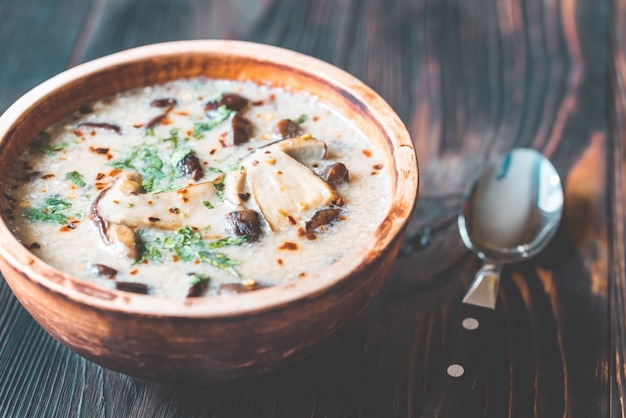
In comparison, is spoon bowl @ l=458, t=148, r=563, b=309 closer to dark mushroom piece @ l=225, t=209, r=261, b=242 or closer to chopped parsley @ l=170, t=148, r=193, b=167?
dark mushroom piece @ l=225, t=209, r=261, b=242

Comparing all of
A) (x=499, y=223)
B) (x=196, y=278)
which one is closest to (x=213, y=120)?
(x=196, y=278)

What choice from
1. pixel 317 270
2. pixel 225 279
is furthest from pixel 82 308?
pixel 317 270

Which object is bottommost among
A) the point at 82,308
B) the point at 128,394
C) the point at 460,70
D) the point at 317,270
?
the point at 460,70

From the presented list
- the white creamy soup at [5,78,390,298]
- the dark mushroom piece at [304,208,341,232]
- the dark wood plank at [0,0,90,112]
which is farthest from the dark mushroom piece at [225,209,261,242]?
the dark wood plank at [0,0,90,112]

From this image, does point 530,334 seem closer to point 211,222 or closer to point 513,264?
point 513,264

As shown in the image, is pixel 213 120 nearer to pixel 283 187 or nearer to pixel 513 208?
pixel 283 187

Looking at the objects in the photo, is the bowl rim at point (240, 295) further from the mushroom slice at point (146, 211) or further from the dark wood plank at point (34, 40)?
the dark wood plank at point (34, 40)
